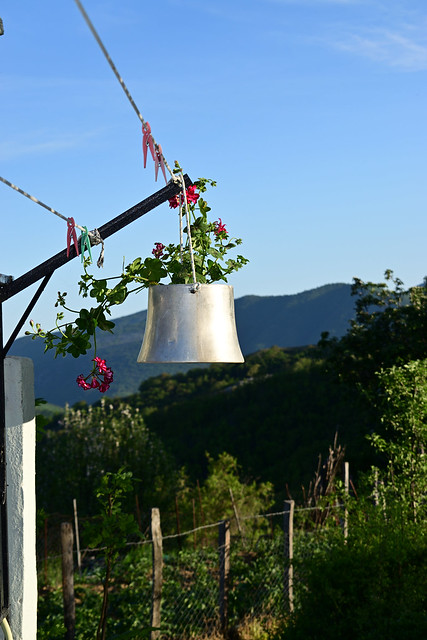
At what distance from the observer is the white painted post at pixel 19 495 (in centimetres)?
356

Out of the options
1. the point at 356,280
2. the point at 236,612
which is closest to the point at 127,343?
the point at 356,280

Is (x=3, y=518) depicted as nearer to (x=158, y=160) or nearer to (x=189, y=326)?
(x=189, y=326)

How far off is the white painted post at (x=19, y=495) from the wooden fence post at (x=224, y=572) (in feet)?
14.7

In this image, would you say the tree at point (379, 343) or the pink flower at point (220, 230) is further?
the tree at point (379, 343)

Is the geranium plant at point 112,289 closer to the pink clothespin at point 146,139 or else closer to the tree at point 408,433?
the pink clothespin at point 146,139

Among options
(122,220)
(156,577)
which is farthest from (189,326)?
(156,577)

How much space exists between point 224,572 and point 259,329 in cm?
9916

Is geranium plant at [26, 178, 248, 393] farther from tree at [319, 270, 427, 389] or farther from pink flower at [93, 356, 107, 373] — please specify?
tree at [319, 270, 427, 389]

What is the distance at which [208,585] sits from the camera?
8906 millimetres

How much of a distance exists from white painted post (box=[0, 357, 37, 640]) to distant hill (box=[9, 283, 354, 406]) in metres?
89.4

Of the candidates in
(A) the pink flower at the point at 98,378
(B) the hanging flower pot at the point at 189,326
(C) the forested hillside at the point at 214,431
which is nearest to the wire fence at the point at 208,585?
(A) the pink flower at the point at 98,378

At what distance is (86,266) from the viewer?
332cm

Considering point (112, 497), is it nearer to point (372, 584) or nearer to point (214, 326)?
point (372, 584)

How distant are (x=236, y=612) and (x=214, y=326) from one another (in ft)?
→ 19.2
